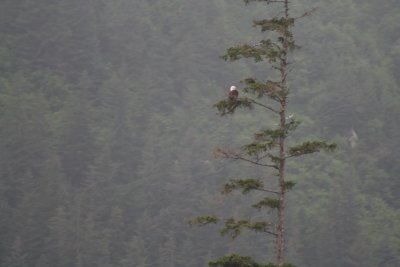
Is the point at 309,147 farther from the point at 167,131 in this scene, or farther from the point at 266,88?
the point at 167,131

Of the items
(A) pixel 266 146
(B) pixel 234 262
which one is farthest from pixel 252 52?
(B) pixel 234 262

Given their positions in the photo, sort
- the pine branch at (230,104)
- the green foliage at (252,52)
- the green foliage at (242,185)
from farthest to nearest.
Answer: the green foliage at (252,52)
the pine branch at (230,104)
the green foliage at (242,185)

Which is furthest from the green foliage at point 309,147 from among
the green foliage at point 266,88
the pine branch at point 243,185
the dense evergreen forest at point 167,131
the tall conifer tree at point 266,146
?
the dense evergreen forest at point 167,131

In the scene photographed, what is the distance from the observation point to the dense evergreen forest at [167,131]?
7325cm

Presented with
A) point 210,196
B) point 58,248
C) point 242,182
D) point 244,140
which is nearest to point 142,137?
point 244,140

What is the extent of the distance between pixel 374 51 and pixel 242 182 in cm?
10892

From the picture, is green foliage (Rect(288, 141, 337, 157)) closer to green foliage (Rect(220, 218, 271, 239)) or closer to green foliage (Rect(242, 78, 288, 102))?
green foliage (Rect(242, 78, 288, 102))

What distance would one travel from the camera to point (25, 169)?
3233 inches

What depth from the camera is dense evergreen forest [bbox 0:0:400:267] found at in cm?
7325

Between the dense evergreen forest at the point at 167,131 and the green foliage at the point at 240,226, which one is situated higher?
the dense evergreen forest at the point at 167,131

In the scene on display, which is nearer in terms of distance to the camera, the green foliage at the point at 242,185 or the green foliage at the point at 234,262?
the green foliage at the point at 234,262

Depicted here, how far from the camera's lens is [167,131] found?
322 ft

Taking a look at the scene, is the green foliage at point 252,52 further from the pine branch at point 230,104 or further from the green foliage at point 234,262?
the green foliage at point 234,262

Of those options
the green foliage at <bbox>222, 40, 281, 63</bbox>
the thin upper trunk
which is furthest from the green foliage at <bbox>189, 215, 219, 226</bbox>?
the green foliage at <bbox>222, 40, 281, 63</bbox>
